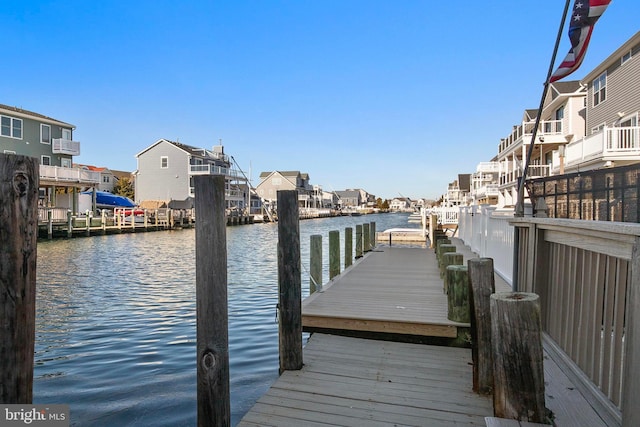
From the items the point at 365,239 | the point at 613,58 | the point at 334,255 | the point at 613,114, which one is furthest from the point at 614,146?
the point at 334,255

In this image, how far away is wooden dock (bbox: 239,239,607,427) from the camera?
405 cm

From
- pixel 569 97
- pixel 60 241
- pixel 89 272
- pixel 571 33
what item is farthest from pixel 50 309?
pixel 569 97

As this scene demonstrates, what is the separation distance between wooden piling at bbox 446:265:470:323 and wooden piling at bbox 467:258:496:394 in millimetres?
1376

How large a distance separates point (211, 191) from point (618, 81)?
27.9 m

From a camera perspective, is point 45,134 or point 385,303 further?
point 45,134

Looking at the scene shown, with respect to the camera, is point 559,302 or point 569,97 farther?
point 569,97

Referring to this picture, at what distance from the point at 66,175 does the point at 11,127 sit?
7182mm

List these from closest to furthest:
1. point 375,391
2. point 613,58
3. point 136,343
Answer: point 375,391 < point 136,343 < point 613,58

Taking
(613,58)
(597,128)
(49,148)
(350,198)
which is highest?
(613,58)

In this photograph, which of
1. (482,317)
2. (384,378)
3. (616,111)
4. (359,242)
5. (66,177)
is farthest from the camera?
(66,177)

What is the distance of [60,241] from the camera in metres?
30.8

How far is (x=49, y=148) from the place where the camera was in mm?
42719

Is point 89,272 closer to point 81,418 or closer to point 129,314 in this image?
point 129,314

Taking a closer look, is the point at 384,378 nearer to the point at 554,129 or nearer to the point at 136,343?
the point at 136,343
